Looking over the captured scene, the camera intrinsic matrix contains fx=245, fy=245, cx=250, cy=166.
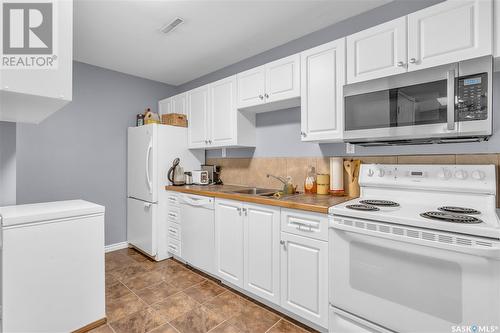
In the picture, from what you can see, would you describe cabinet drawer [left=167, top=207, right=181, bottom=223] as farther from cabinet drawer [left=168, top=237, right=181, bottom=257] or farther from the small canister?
the small canister

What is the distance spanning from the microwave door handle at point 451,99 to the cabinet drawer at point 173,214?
2.69 metres

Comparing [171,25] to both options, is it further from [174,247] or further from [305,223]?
[174,247]

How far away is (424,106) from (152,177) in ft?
9.39

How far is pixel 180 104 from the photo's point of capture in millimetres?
3545

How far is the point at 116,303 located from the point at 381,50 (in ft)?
9.80

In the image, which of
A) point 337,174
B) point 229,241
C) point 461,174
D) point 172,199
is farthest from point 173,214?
point 461,174

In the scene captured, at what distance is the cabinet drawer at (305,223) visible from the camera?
1.71m

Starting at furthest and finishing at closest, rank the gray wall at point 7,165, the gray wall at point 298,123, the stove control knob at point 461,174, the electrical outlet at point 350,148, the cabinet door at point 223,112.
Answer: the cabinet door at point 223,112
the electrical outlet at point 350,148
the gray wall at point 7,165
the gray wall at point 298,123
the stove control knob at point 461,174

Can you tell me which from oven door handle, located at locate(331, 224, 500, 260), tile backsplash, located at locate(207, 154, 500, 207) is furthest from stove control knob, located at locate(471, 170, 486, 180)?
oven door handle, located at locate(331, 224, 500, 260)

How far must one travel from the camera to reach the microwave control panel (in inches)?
54.6

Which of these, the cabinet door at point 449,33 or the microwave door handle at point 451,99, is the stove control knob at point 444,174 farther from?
the cabinet door at point 449,33

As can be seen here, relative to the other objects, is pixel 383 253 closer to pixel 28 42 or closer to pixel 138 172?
pixel 28 42

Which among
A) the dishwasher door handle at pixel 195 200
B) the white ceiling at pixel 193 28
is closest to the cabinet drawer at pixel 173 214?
the dishwasher door handle at pixel 195 200

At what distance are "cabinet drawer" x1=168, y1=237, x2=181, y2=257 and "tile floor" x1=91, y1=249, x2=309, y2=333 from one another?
20 centimetres
